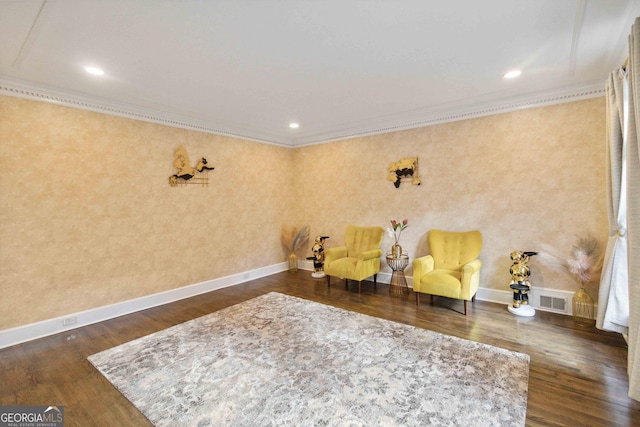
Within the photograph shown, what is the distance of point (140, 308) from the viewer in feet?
12.7

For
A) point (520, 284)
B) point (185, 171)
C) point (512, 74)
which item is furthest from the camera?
point (185, 171)

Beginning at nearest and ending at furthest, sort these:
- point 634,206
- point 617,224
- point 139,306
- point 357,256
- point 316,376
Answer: point 634,206, point 316,376, point 617,224, point 139,306, point 357,256

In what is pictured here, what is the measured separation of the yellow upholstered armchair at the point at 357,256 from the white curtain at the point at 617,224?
2664 mm

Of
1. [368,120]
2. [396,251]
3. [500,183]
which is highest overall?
[368,120]

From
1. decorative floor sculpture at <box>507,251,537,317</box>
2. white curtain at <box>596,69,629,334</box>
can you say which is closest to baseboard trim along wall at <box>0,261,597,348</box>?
decorative floor sculpture at <box>507,251,537,317</box>

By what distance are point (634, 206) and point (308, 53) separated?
273 cm

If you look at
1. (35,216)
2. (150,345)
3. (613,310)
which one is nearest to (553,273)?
(613,310)

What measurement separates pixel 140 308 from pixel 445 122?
5.28 metres

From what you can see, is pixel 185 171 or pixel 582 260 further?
pixel 185 171

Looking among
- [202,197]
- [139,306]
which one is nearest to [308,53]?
[202,197]

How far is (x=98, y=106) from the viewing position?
3521 millimetres

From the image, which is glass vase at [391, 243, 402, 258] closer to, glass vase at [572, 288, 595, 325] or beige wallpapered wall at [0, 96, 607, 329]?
beige wallpapered wall at [0, 96, 607, 329]

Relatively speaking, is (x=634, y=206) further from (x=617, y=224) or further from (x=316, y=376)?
(x=316, y=376)

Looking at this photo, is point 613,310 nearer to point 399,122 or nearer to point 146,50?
point 399,122
